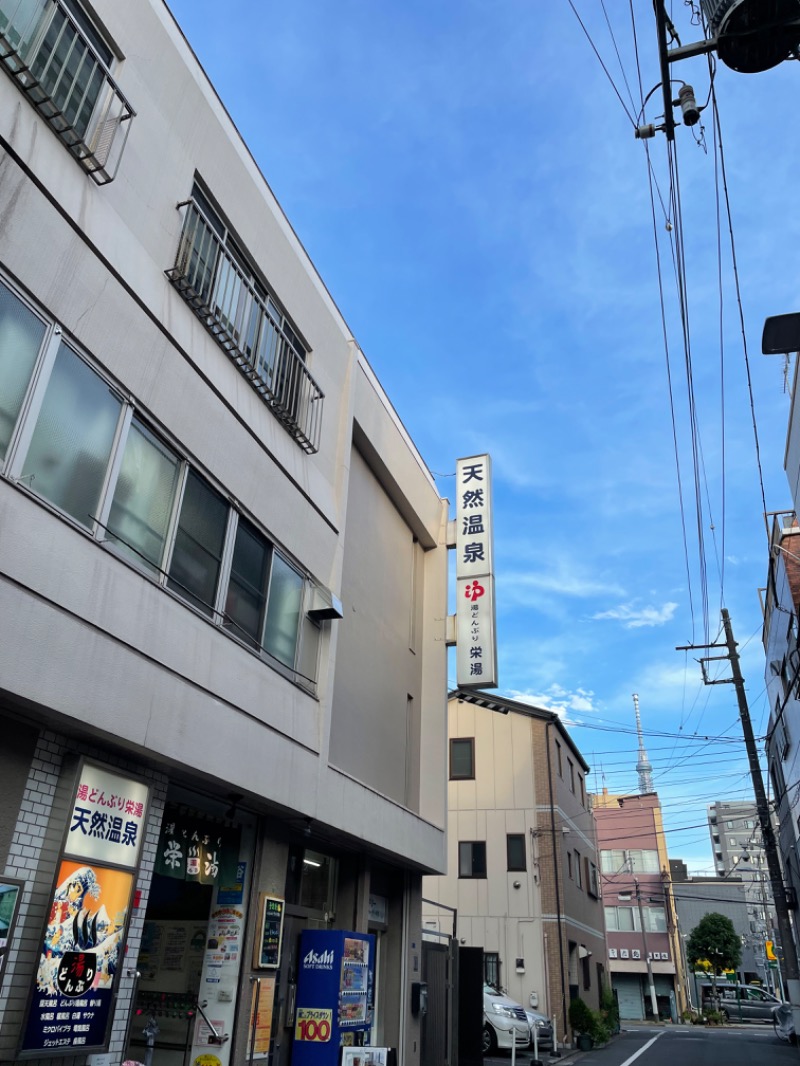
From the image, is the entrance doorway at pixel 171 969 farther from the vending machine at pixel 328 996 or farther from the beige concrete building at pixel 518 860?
the beige concrete building at pixel 518 860

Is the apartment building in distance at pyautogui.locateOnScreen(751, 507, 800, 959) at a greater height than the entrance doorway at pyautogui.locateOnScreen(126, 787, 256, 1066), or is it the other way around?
the apartment building in distance at pyautogui.locateOnScreen(751, 507, 800, 959)

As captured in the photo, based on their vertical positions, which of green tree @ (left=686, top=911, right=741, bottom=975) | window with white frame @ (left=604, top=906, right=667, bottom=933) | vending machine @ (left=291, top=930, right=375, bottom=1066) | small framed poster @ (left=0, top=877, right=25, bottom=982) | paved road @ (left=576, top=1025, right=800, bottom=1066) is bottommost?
paved road @ (left=576, top=1025, right=800, bottom=1066)

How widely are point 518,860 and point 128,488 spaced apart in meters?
21.8

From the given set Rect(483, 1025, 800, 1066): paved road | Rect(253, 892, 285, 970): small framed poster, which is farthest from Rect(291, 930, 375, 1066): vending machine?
Rect(483, 1025, 800, 1066): paved road

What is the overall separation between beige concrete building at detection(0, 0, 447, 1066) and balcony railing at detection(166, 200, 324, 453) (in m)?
0.05

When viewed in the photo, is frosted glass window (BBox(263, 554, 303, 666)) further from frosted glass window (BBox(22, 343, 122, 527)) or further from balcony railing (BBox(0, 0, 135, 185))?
balcony railing (BBox(0, 0, 135, 185))

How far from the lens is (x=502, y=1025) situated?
1891 cm

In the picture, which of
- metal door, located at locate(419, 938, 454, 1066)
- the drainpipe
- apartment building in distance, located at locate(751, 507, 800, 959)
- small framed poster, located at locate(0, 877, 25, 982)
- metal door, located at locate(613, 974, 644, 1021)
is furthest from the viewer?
metal door, located at locate(613, 974, 644, 1021)

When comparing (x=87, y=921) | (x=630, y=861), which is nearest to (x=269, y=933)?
(x=87, y=921)

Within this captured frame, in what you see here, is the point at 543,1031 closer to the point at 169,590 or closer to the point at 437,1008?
the point at 437,1008

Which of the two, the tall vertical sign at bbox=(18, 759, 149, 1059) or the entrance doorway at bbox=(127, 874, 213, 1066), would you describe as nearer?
the tall vertical sign at bbox=(18, 759, 149, 1059)

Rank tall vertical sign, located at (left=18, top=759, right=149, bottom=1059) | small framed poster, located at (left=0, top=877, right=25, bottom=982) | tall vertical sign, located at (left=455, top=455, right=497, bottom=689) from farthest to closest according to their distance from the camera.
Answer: tall vertical sign, located at (left=455, top=455, right=497, bottom=689) → tall vertical sign, located at (left=18, top=759, right=149, bottom=1059) → small framed poster, located at (left=0, top=877, right=25, bottom=982)

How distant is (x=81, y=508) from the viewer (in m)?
6.52

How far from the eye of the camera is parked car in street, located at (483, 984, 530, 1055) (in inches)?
740
